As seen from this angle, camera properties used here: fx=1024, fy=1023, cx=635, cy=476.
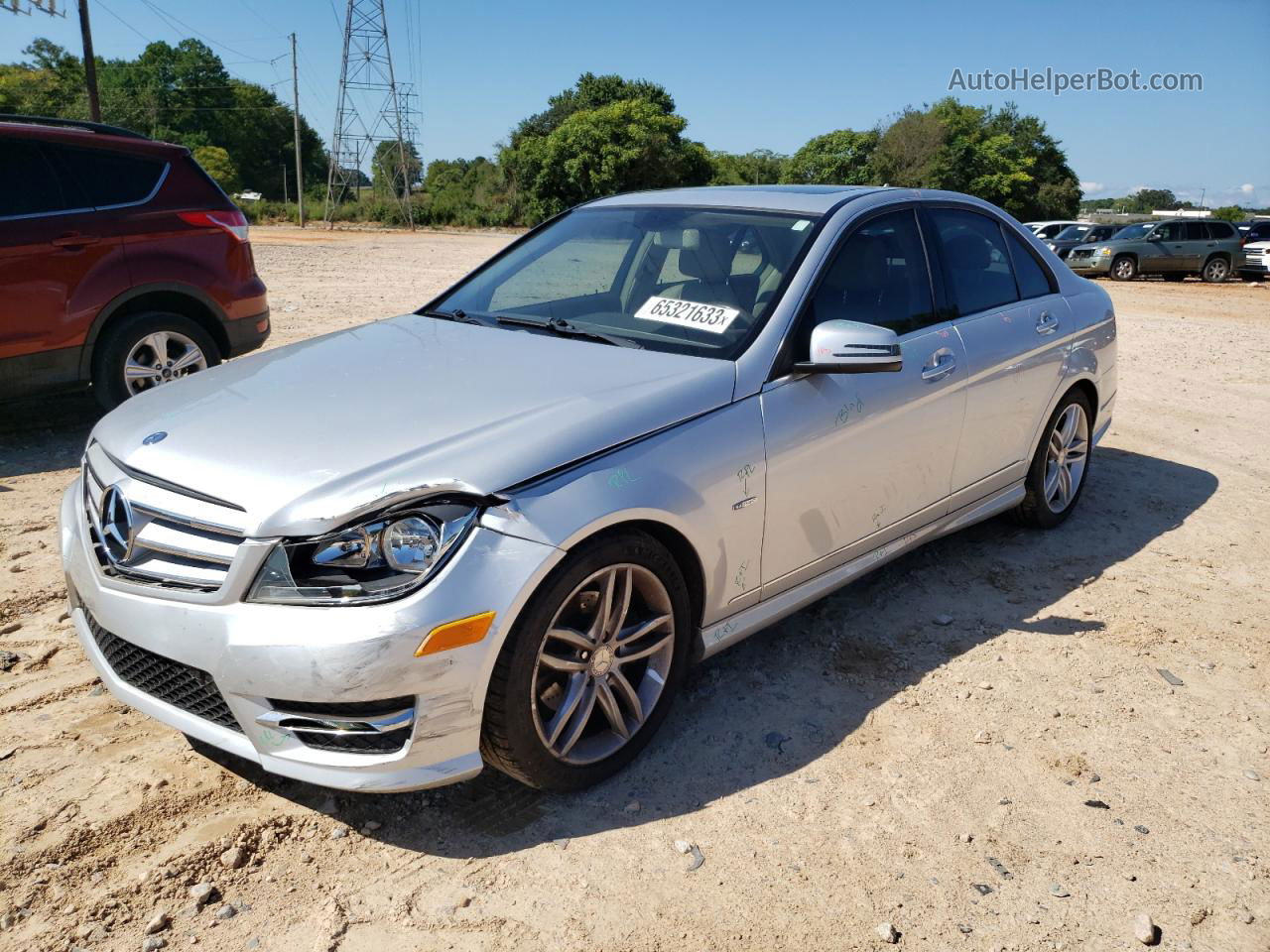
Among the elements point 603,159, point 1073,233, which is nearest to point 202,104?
point 603,159

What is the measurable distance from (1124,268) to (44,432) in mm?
25462

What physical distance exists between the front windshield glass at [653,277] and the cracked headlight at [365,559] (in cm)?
123

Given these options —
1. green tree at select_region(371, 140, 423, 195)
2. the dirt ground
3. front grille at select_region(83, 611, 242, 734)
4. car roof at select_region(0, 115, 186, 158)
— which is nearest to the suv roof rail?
car roof at select_region(0, 115, 186, 158)

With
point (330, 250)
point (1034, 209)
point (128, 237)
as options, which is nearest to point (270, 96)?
point (1034, 209)

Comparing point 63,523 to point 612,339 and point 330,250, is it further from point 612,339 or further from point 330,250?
point 330,250

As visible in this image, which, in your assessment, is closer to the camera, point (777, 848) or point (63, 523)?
point (777, 848)

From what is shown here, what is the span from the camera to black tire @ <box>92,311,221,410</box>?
21.1 ft

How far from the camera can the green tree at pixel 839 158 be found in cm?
6562

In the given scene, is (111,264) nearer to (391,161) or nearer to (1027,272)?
(1027,272)

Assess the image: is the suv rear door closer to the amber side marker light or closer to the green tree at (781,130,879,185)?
the amber side marker light

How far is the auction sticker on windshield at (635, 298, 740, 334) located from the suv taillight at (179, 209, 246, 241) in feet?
13.7

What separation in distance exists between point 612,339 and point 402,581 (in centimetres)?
142

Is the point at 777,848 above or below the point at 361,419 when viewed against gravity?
below

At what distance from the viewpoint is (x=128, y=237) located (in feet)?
21.2
